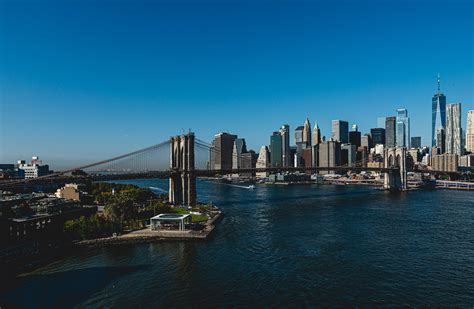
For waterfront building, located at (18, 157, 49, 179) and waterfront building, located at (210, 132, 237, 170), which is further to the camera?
waterfront building, located at (210, 132, 237, 170)

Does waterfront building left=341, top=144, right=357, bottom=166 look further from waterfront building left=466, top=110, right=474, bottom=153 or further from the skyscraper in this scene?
waterfront building left=466, top=110, right=474, bottom=153

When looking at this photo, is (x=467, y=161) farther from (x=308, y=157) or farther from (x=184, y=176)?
(x=184, y=176)

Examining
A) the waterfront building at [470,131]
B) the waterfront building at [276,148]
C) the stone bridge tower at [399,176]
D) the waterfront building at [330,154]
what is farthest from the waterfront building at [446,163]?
the waterfront building at [276,148]

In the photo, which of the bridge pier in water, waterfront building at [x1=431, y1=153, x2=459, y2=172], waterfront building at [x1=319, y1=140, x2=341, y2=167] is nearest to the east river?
the bridge pier in water

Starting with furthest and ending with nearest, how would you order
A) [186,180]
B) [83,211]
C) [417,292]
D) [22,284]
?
1. [186,180]
2. [83,211]
3. [22,284]
4. [417,292]

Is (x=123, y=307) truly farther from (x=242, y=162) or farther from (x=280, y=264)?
(x=242, y=162)

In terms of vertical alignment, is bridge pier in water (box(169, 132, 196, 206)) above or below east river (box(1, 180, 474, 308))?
above

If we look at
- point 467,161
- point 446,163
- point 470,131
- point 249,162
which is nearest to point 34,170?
point 249,162

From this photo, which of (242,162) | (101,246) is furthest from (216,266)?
(242,162)
